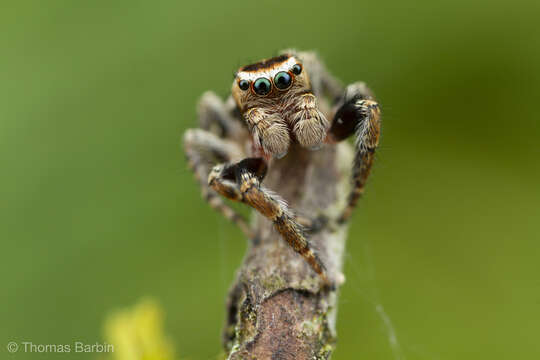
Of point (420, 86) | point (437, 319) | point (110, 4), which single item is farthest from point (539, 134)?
point (110, 4)

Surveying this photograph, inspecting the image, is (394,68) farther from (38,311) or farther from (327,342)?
(38,311)

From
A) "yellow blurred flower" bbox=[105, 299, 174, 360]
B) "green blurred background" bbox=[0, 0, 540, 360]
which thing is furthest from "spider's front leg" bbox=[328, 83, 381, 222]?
"green blurred background" bbox=[0, 0, 540, 360]

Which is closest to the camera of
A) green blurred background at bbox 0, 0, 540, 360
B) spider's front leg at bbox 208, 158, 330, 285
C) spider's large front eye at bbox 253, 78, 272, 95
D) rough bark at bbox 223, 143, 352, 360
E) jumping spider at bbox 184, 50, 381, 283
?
rough bark at bbox 223, 143, 352, 360

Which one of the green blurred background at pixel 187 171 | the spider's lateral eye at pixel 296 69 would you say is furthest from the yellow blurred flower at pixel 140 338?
the green blurred background at pixel 187 171

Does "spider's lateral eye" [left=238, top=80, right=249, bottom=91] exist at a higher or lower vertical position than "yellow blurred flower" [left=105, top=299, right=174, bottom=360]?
higher

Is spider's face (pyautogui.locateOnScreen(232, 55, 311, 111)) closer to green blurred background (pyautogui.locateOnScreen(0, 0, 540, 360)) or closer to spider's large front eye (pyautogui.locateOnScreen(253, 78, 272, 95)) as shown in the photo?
spider's large front eye (pyautogui.locateOnScreen(253, 78, 272, 95))

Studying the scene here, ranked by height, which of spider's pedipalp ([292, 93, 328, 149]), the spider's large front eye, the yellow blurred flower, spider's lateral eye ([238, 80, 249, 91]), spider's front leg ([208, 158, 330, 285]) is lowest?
the yellow blurred flower

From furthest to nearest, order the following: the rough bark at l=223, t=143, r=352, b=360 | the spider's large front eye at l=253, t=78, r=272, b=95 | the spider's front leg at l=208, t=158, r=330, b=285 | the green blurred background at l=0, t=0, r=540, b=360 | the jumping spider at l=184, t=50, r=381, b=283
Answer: the green blurred background at l=0, t=0, r=540, b=360
the spider's large front eye at l=253, t=78, r=272, b=95
the jumping spider at l=184, t=50, r=381, b=283
the spider's front leg at l=208, t=158, r=330, b=285
the rough bark at l=223, t=143, r=352, b=360
